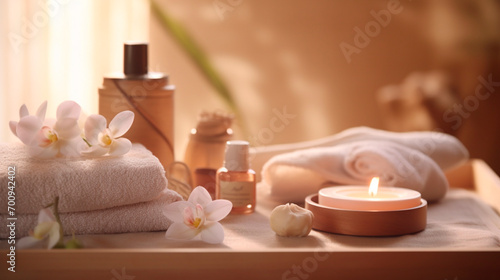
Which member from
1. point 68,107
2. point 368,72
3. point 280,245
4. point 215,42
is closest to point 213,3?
point 215,42

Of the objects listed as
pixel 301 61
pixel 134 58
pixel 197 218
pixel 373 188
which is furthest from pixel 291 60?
pixel 197 218

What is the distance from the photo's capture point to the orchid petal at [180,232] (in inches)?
29.4

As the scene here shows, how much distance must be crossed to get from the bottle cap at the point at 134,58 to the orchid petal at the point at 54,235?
1.19 ft

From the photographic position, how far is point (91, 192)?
73 cm

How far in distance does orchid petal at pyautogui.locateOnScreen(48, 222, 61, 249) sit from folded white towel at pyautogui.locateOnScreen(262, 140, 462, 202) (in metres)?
0.41

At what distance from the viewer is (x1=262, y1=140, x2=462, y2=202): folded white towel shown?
966 millimetres

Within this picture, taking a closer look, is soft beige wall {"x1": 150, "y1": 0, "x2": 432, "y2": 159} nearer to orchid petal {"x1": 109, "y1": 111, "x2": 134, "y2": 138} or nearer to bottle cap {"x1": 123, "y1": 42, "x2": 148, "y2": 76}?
bottle cap {"x1": 123, "y1": 42, "x2": 148, "y2": 76}

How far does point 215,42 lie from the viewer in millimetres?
1718

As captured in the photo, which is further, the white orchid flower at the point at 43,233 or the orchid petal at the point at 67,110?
the orchid petal at the point at 67,110

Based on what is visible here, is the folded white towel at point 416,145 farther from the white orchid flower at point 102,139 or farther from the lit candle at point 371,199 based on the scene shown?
the white orchid flower at point 102,139

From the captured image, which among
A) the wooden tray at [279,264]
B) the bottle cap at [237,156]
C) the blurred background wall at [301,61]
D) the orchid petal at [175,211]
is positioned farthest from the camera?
the blurred background wall at [301,61]

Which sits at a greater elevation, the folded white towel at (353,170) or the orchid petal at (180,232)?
the folded white towel at (353,170)

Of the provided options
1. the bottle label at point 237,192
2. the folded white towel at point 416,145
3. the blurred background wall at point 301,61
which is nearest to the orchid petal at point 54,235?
the bottle label at point 237,192

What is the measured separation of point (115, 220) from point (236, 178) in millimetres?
216
